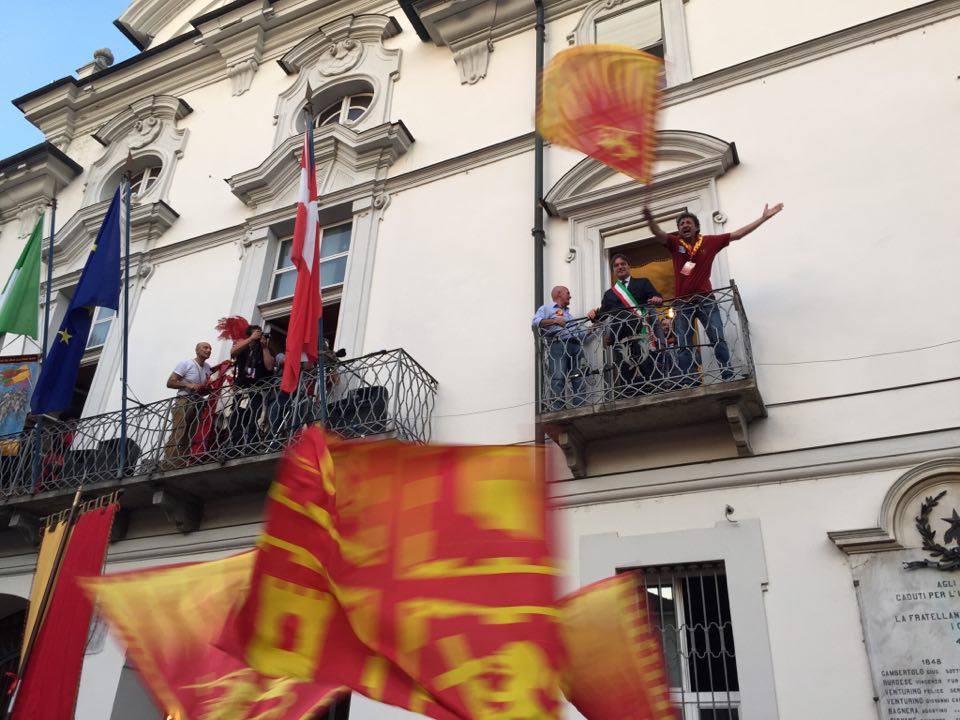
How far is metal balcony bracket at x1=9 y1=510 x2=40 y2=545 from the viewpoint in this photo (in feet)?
30.5

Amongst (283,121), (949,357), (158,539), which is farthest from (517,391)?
(283,121)

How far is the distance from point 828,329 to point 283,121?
8.50 meters

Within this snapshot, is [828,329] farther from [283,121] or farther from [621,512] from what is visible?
[283,121]

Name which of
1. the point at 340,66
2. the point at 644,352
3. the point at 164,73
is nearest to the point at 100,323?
the point at 164,73

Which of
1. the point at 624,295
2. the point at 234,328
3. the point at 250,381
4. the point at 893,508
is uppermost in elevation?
the point at 234,328

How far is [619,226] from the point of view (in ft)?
28.4

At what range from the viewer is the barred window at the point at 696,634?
5.93 meters

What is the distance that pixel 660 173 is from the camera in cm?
849

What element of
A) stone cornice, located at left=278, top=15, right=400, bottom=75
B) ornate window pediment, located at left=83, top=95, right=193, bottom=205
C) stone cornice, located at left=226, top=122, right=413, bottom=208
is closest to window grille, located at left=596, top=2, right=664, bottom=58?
stone cornice, located at left=226, top=122, right=413, bottom=208

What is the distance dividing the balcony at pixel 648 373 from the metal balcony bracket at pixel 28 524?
6.18 metres

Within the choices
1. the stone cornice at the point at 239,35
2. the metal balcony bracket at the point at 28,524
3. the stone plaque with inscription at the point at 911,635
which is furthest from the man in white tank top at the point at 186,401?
the stone plaque with inscription at the point at 911,635

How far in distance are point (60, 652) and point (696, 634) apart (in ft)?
16.3

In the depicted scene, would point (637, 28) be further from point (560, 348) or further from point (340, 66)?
point (560, 348)

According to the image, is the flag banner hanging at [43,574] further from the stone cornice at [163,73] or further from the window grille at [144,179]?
the stone cornice at [163,73]
